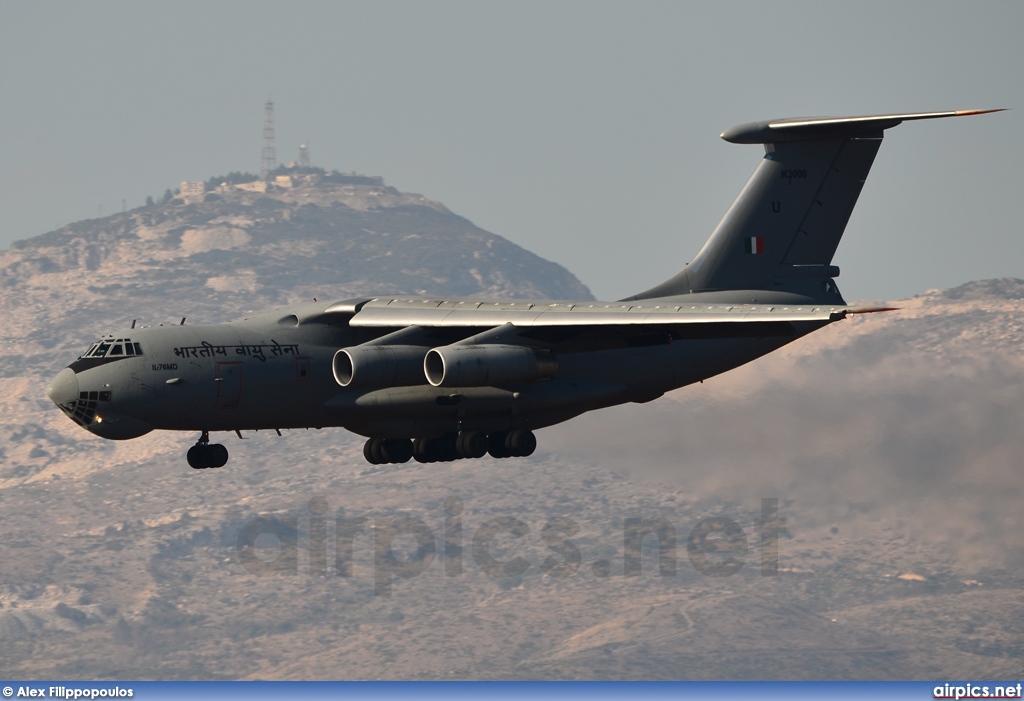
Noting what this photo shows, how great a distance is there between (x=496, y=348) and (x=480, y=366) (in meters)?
0.64

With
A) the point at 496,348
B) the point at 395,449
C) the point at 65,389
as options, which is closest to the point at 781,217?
the point at 496,348

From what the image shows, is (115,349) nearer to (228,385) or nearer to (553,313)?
(228,385)

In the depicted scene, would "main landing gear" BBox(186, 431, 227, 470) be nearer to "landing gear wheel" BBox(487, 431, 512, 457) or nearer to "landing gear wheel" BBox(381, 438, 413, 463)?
"landing gear wheel" BBox(381, 438, 413, 463)

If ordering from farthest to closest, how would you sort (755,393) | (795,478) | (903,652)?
(903,652)
(795,478)
(755,393)

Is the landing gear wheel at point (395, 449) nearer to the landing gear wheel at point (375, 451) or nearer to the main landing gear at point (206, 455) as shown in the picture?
the landing gear wheel at point (375, 451)

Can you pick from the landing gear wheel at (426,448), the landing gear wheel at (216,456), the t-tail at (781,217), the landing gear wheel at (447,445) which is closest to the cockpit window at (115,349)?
the landing gear wheel at (216,456)

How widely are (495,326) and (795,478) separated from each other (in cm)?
8042

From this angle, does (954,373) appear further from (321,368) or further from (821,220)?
(321,368)

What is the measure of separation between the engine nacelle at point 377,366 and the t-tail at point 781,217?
5739mm

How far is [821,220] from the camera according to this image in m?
35.8

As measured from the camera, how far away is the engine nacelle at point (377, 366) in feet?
102

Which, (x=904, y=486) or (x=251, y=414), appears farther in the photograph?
(x=904, y=486)

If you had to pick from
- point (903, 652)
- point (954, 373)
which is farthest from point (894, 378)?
point (903, 652)

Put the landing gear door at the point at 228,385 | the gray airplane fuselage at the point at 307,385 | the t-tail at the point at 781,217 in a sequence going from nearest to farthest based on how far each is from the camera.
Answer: the gray airplane fuselage at the point at 307,385
the landing gear door at the point at 228,385
the t-tail at the point at 781,217
